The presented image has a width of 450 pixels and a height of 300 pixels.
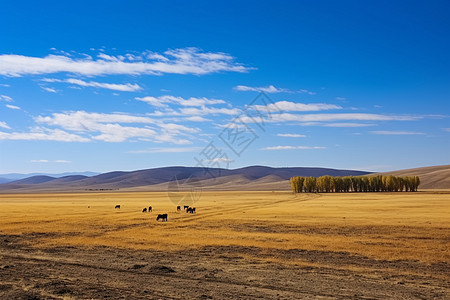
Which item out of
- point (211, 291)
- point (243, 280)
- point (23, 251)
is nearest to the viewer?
point (211, 291)

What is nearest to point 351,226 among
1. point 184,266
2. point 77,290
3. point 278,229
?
point 278,229

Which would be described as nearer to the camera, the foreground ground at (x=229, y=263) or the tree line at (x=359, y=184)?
the foreground ground at (x=229, y=263)

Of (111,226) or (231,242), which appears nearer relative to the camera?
(231,242)

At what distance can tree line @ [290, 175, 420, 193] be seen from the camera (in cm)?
14925

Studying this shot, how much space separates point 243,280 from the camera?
15.3 m

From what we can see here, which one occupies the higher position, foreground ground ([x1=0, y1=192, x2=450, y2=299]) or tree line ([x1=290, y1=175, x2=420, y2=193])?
tree line ([x1=290, y1=175, x2=420, y2=193])

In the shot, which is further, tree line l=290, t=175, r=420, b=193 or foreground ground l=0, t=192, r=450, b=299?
tree line l=290, t=175, r=420, b=193

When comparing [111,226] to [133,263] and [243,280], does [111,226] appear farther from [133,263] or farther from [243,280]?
[243,280]

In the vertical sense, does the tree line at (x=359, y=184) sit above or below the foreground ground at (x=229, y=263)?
above

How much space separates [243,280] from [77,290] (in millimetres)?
5637

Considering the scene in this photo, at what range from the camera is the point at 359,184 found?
508 feet

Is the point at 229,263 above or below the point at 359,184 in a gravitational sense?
below

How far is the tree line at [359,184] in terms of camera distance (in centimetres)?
14925

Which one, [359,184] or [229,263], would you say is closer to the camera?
[229,263]
